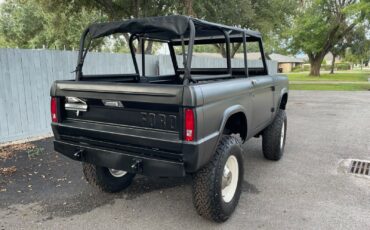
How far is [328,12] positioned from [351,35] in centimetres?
1071

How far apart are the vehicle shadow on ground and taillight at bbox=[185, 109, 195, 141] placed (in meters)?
1.63

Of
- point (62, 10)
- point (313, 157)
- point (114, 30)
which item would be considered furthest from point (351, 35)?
point (114, 30)

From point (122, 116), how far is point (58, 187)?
5.92 ft

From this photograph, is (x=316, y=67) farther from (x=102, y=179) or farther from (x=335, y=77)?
(x=102, y=179)

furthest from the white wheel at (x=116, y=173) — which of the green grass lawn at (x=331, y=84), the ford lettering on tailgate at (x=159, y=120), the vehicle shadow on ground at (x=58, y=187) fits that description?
the green grass lawn at (x=331, y=84)

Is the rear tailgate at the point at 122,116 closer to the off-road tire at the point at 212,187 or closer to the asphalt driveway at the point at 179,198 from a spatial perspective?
the off-road tire at the point at 212,187

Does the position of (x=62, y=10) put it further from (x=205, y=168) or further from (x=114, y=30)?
(x=205, y=168)

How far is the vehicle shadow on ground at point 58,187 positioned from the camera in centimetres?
370

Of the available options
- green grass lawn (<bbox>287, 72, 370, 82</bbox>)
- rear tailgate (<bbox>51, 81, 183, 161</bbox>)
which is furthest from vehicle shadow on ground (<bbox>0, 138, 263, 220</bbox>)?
green grass lawn (<bbox>287, 72, 370, 82</bbox>)

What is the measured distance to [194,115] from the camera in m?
2.66

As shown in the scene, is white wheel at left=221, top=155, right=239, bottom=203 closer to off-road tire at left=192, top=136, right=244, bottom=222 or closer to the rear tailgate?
off-road tire at left=192, top=136, right=244, bottom=222

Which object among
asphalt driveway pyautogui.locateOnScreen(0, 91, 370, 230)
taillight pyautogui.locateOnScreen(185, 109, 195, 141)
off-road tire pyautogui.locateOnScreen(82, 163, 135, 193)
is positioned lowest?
asphalt driveway pyautogui.locateOnScreen(0, 91, 370, 230)

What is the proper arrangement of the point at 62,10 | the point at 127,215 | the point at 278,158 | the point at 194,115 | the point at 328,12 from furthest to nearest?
the point at 328,12
the point at 62,10
the point at 278,158
the point at 127,215
the point at 194,115

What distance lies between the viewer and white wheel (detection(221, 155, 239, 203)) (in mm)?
3396
